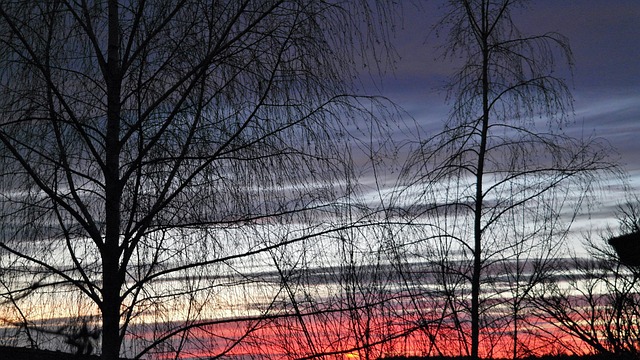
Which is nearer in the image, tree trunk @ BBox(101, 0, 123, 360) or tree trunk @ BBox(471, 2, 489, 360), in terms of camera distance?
tree trunk @ BBox(101, 0, 123, 360)

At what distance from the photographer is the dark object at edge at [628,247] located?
238 inches

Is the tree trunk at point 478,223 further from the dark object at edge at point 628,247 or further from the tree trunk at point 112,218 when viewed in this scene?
the tree trunk at point 112,218

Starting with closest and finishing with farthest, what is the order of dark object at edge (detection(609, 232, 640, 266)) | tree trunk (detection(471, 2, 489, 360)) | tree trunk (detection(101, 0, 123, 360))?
tree trunk (detection(101, 0, 123, 360)) → tree trunk (detection(471, 2, 489, 360)) → dark object at edge (detection(609, 232, 640, 266))

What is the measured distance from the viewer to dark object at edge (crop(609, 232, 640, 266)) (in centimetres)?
604

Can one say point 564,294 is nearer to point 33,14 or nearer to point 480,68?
point 480,68

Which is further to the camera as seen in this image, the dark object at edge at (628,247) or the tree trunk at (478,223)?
the dark object at edge at (628,247)

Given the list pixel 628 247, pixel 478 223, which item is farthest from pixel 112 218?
pixel 628 247

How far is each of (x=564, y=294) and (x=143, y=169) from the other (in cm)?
489

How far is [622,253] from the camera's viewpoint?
246 inches

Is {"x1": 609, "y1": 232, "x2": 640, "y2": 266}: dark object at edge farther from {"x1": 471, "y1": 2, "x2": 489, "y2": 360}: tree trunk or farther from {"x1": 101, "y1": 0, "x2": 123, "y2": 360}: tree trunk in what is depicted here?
{"x1": 101, "y1": 0, "x2": 123, "y2": 360}: tree trunk

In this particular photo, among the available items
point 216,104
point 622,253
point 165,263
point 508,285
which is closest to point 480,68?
point 508,285

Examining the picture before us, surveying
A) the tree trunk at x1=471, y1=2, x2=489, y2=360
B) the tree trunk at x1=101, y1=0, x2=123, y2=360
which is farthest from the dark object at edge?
the tree trunk at x1=101, y1=0, x2=123, y2=360

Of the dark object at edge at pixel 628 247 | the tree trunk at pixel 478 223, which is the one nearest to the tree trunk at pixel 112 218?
the tree trunk at pixel 478 223

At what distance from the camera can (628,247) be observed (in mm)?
6320
